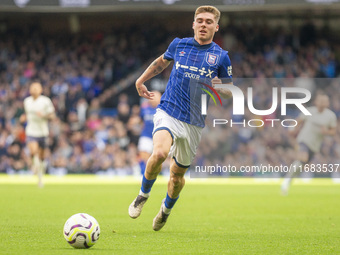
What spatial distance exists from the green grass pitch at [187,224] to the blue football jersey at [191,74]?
1.41 metres

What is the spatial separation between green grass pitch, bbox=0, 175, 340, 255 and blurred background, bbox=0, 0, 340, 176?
8.26 meters

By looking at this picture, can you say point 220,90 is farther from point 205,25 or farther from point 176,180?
point 176,180

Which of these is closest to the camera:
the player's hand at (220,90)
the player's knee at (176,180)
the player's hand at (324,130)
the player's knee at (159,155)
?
the player's knee at (159,155)

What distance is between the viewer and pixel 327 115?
14867mm

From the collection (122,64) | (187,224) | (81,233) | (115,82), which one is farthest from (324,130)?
(122,64)

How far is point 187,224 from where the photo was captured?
8.41m

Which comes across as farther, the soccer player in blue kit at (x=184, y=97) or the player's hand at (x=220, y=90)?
the soccer player in blue kit at (x=184, y=97)

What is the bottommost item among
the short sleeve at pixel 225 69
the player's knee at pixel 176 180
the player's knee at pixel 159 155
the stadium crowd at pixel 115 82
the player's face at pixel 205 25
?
the stadium crowd at pixel 115 82

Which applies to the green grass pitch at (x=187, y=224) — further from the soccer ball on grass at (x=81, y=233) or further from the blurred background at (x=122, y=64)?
the blurred background at (x=122, y=64)

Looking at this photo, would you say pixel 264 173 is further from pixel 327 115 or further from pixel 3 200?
pixel 3 200

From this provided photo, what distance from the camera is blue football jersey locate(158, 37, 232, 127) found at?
7414 millimetres

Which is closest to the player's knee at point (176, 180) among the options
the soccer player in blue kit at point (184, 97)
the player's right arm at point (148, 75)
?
the soccer player in blue kit at point (184, 97)

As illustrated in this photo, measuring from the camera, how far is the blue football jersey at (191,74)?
741 cm

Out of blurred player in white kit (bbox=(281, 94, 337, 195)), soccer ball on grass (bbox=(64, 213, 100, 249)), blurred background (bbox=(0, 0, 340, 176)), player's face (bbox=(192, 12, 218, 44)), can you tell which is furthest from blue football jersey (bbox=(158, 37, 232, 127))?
blurred background (bbox=(0, 0, 340, 176))
